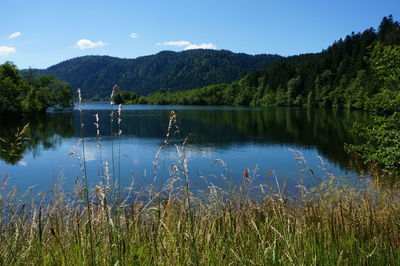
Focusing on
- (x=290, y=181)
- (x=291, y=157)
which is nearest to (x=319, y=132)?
(x=291, y=157)

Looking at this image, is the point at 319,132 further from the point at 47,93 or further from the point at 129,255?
the point at 47,93

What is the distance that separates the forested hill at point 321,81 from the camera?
106 meters

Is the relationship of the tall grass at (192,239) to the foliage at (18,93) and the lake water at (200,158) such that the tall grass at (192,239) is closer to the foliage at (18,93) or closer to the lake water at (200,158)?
the lake water at (200,158)

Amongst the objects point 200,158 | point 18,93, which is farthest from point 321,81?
point 200,158

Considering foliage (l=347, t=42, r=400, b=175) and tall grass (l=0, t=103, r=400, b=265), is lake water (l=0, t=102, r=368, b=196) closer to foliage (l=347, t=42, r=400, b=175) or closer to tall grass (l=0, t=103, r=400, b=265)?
foliage (l=347, t=42, r=400, b=175)

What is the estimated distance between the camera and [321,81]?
413 ft

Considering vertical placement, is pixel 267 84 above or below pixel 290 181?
above

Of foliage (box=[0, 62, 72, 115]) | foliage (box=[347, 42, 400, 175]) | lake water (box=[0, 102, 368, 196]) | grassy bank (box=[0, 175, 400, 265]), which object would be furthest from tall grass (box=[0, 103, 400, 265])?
foliage (box=[0, 62, 72, 115])

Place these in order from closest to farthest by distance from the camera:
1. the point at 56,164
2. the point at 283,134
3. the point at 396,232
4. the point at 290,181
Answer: the point at 396,232 → the point at 290,181 → the point at 56,164 → the point at 283,134

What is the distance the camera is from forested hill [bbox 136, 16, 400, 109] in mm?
105938

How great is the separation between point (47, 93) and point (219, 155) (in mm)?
75994

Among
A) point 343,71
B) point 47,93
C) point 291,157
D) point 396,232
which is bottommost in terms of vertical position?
point 291,157

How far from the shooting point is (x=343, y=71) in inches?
4820

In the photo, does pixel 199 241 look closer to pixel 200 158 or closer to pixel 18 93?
pixel 200 158
